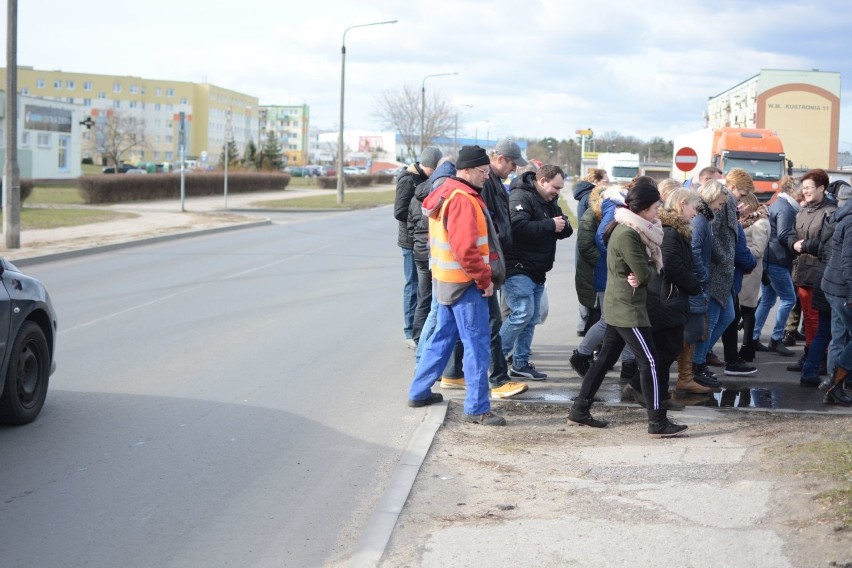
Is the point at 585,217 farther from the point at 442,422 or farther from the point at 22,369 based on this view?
the point at 22,369

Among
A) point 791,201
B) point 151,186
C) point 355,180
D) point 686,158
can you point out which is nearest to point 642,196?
point 791,201

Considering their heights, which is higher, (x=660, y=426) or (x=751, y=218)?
(x=751, y=218)

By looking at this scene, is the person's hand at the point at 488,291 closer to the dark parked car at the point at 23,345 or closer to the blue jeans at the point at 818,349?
the dark parked car at the point at 23,345

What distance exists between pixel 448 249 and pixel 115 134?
102m

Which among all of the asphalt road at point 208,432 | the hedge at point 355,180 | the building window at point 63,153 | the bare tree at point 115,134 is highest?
the bare tree at point 115,134

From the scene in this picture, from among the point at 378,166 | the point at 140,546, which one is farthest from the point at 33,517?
the point at 378,166

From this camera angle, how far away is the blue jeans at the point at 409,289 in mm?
9930

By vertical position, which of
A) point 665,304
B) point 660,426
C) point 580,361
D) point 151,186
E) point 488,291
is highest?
point 151,186

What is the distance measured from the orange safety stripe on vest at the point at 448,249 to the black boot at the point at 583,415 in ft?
3.98

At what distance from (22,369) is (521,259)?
3973 millimetres

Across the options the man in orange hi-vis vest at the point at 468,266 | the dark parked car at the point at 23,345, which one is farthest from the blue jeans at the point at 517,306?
the dark parked car at the point at 23,345

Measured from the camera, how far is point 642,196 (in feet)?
22.5

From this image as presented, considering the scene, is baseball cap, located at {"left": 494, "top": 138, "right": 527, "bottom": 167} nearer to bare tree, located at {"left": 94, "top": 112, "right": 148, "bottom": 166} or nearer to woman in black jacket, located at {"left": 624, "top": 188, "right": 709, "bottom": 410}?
woman in black jacket, located at {"left": 624, "top": 188, "right": 709, "bottom": 410}

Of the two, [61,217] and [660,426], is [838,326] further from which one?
[61,217]
